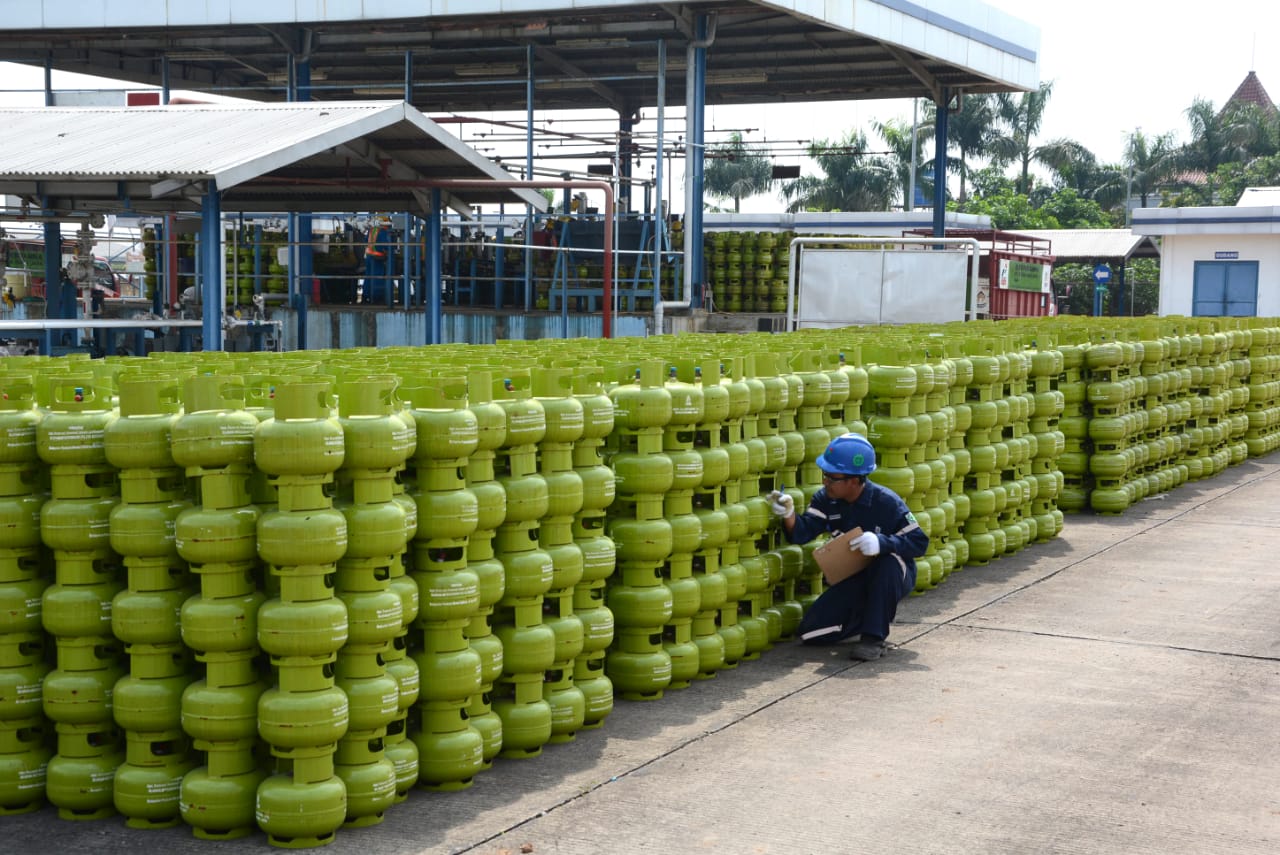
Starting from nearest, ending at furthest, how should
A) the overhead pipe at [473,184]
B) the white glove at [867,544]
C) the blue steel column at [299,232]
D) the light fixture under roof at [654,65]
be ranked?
the white glove at [867,544], the overhead pipe at [473,184], the blue steel column at [299,232], the light fixture under roof at [654,65]

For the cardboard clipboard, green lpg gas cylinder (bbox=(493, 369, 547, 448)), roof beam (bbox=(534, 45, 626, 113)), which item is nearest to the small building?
roof beam (bbox=(534, 45, 626, 113))

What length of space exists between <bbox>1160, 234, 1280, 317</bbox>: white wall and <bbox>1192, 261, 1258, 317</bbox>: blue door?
0.52 feet

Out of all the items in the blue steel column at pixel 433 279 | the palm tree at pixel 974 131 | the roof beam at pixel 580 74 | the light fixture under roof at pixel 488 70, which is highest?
the palm tree at pixel 974 131

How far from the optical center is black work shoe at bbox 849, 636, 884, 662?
8.16 meters

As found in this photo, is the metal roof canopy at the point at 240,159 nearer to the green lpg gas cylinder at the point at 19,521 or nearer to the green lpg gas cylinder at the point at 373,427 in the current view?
the green lpg gas cylinder at the point at 19,521

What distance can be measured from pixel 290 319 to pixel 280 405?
861 inches

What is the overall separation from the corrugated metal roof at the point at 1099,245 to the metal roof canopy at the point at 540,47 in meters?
17.6

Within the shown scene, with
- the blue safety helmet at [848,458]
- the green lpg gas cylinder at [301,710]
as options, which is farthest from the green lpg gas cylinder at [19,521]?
the blue safety helmet at [848,458]

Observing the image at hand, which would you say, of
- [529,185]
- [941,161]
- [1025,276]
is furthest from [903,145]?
[529,185]

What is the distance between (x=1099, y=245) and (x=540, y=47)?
29.8 m

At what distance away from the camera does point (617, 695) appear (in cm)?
732

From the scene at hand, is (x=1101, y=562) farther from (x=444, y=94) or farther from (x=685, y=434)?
(x=444, y=94)

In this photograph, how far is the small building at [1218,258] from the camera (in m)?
41.7

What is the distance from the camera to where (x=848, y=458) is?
26.7 ft
